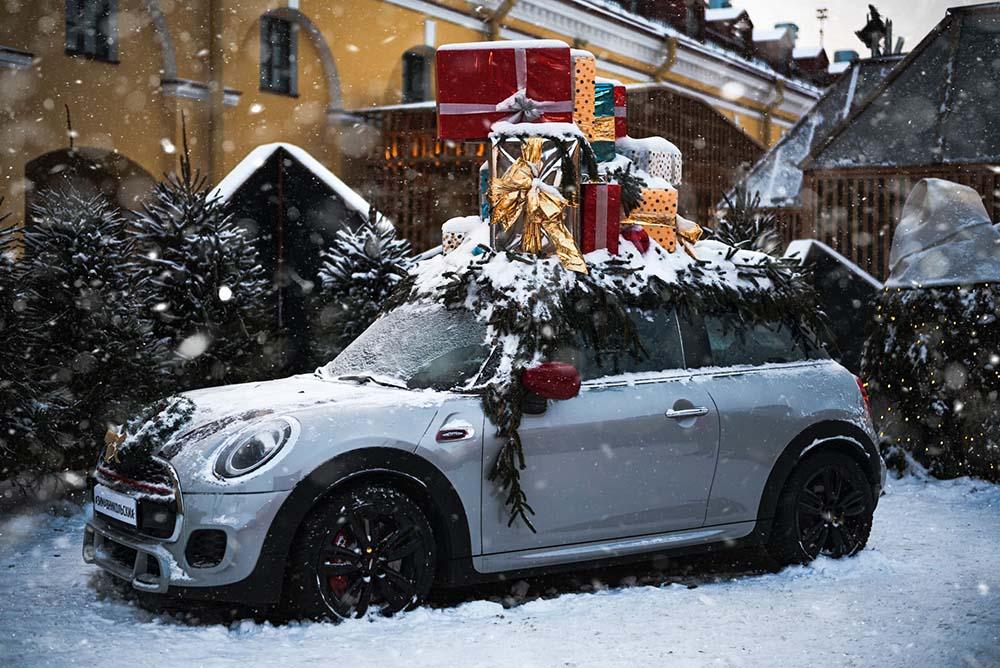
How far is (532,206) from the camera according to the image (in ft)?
21.3

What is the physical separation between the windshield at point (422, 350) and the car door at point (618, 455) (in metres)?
0.44

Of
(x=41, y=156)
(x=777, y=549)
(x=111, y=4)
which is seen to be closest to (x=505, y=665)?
(x=777, y=549)

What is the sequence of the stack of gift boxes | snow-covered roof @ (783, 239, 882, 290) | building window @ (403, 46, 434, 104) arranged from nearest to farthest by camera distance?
the stack of gift boxes < snow-covered roof @ (783, 239, 882, 290) < building window @ (403, 46, 434, 104)

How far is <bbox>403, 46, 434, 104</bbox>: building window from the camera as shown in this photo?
2173cm

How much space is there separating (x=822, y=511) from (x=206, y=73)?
43.2 feet

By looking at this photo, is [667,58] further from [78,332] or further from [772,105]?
[78,332]

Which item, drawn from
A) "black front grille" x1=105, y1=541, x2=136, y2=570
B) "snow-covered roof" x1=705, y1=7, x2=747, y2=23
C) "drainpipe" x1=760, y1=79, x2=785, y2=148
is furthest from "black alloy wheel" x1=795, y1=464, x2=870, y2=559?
"drainpipe" x1=760, y1=79, x2=785, y2=148

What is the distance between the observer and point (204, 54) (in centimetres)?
1761

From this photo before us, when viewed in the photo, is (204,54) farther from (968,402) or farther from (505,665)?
(505,665)

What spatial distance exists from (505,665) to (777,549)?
232cm

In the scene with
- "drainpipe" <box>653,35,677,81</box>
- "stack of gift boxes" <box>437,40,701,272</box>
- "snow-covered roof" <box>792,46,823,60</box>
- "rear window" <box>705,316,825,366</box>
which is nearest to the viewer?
"stack of gift boxes" <box>437,40,701,272</box>

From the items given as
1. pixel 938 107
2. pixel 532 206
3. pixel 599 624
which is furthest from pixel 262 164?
pixel 938 107

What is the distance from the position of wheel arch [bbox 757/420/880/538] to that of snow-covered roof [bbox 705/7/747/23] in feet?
83.5

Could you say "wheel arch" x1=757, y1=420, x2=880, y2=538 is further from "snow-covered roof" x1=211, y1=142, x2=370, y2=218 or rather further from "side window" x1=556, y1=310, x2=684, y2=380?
"snow-covered roof" x1=211, y1=142, x2=370, y2=218
